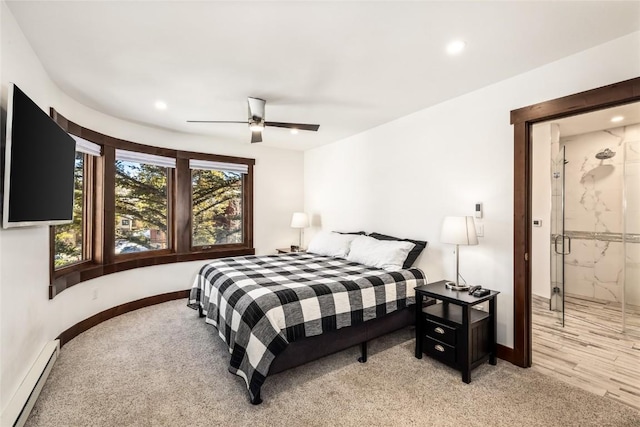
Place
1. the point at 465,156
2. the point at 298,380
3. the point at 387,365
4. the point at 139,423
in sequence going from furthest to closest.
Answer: the point at 465,156
the point at 387,365
the point at 298,380
the point at 139,423

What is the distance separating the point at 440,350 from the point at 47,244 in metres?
3.54

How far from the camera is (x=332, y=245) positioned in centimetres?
416

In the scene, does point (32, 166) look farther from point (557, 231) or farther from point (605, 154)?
point (605, 154)

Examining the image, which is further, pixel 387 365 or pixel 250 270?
pixel 250 270

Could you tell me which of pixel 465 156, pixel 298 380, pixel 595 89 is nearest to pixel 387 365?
pixel 298 380

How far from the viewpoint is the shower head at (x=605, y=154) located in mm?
4248

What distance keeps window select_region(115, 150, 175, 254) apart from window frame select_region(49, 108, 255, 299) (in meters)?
0.08

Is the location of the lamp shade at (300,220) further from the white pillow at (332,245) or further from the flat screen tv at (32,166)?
the flat screen tv at (32,166)

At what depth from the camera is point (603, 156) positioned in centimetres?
432

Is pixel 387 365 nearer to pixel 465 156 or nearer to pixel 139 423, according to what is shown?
pixel 139 423

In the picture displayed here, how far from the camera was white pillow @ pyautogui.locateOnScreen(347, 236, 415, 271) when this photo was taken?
3.30 metres

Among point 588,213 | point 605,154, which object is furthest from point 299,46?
point 588,213

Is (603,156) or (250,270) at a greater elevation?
(603,156)

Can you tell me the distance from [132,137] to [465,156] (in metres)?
4.08
